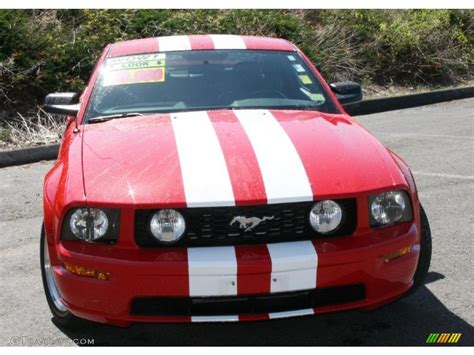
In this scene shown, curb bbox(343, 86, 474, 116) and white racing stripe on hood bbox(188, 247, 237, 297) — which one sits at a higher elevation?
white racing stripe on hood bbox(188, 247, 237, 297)

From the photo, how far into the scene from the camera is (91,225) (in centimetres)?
302

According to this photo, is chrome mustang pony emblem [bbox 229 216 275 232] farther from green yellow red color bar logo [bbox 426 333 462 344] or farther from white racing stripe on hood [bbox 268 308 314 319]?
green yellow red color bar logo [bbox 426 333 462 344]

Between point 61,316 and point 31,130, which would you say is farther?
point 31,130

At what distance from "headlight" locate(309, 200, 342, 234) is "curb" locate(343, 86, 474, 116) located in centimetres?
755

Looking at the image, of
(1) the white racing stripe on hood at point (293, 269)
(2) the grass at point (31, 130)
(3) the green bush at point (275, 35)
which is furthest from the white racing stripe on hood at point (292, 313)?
(3) the green bush at point (275, 35)

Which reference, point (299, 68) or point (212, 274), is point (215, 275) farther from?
point (299, 68)

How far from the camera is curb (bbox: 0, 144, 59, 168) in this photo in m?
7.62

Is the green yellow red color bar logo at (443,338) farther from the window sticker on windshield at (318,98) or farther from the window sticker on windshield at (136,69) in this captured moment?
the window sticker on windshield at (136,69)

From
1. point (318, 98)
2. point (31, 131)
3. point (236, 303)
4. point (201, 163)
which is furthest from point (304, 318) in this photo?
point (31, 131)

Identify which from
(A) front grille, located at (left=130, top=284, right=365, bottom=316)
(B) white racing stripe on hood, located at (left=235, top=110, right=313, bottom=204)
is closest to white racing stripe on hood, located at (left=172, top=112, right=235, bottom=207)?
(B) white racing stripe on hood, located at (left=235, top=110, right=313, bottom=204)

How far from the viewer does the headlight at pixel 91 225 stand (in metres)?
3.00

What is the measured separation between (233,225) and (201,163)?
1.27 ft

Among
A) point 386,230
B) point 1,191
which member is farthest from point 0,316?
point 1,191

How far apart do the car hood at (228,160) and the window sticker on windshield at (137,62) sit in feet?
2.04
